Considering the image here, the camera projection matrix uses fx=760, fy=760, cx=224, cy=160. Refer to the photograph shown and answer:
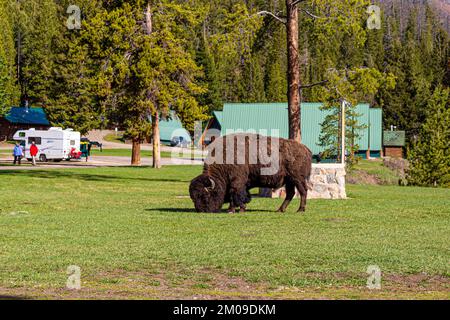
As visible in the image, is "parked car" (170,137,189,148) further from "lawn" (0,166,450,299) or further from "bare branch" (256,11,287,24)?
"lawn" (0,166,450,299)

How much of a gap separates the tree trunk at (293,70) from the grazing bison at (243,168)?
7039mm

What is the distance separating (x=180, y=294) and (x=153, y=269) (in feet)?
6.34

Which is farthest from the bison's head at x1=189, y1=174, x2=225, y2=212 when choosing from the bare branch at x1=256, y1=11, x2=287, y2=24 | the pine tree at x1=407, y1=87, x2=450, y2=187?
the pine tree at x1=407, y1=87, x2=450, y2=187

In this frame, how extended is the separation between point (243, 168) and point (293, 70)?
28.7 feet

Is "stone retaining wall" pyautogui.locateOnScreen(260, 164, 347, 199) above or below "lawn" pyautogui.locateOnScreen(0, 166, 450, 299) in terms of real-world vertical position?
above

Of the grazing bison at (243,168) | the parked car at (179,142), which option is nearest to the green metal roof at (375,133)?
the parked car at (179,142)

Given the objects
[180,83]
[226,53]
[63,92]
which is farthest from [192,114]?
[63,92]

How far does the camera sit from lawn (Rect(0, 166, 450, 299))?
968 cm

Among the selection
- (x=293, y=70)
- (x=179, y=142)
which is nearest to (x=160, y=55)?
(x=293, y=70)

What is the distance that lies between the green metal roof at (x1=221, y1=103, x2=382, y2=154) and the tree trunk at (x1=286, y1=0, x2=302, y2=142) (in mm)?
51707

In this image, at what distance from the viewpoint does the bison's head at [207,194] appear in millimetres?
19047
